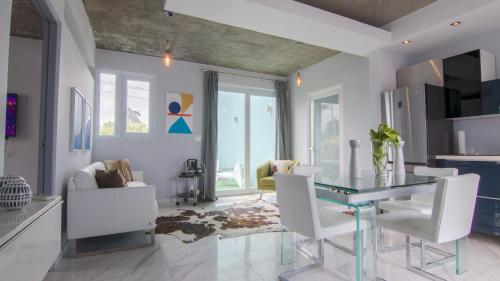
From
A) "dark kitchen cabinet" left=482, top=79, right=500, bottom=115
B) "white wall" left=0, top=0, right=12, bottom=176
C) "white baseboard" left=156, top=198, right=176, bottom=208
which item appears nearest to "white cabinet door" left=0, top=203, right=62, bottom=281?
"white wall" left=0, top=0, right=12, bottom=176

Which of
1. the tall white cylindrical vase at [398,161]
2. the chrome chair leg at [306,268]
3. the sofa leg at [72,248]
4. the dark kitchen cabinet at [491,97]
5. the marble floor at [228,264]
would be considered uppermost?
the dark kitchen cabinet at [491,97]

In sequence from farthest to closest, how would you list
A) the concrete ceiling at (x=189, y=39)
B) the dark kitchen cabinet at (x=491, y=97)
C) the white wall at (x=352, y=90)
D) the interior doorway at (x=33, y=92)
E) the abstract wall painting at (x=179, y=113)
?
the abstract wall painting at (x=179, y=113)
the white wall at (x=352, y=90)
the concrete ceiling at (x=189, y=39)
the dark kitchen cabinet at (x=491, y=97)
the interior doorway at (x=33, y=92)

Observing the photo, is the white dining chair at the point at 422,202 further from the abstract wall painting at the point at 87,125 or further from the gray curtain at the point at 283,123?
the abstract wall painting at the point at 87,125

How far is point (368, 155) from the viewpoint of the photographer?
4.09 meters

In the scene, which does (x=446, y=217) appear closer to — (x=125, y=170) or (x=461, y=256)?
(x=461, y=256)

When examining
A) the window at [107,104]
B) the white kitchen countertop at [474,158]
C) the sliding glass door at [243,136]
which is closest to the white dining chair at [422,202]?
the white kitchen countertop at [474,158]

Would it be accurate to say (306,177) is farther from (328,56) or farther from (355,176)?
(328,56)

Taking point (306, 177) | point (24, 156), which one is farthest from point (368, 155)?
point (24, 156)

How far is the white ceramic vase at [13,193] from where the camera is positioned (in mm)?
1277

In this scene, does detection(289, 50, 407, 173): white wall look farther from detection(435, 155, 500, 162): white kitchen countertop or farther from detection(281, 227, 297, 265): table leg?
detection(281, 227, 297, 265): table leg

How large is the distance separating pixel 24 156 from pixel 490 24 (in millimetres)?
5861

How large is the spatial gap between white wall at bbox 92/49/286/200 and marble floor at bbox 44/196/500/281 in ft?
7.61

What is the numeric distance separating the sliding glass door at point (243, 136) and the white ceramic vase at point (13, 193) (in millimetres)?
4298

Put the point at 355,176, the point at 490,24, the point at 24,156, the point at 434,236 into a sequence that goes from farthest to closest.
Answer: the point at 24,156, the point at 490,24, the point at 355,176, the point at 434,236
